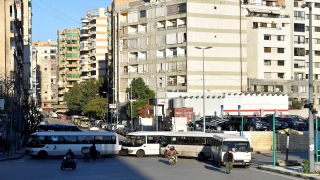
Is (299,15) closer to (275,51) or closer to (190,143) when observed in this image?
(275,51)

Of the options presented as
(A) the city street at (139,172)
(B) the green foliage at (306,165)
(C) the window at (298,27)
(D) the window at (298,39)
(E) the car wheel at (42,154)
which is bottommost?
(E) the car wheel at (42,154)

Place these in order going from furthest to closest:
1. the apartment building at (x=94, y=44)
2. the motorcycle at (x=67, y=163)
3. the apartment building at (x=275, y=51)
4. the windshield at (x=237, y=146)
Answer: the apartment building at (x=94, y=44) → the apartment building at (x=275, y=51) → the windshield at (x=237, y=146) → the motorcycle at (x=67, y=163)

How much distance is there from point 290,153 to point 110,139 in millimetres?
14627

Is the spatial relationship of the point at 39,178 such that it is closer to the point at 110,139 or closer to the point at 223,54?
the point at 110,139

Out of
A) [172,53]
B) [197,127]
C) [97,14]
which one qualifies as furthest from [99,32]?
[197,127]

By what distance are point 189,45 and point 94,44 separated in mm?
67255

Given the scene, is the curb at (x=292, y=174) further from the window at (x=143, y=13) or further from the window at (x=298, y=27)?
the window at (x=298, y=27)

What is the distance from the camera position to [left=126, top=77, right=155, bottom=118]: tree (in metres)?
91.6

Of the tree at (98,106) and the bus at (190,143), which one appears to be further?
the tree at (98,106)

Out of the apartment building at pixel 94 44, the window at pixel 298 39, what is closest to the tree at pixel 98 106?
the apartment building at pixel 94 44

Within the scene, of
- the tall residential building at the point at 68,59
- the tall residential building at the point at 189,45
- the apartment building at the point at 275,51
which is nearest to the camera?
the tall residential building at the point at 189,45

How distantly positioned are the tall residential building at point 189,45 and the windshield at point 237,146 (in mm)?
48213

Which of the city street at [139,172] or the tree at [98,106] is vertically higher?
the tree at [98,106]

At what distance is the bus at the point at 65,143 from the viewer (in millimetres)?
45688
